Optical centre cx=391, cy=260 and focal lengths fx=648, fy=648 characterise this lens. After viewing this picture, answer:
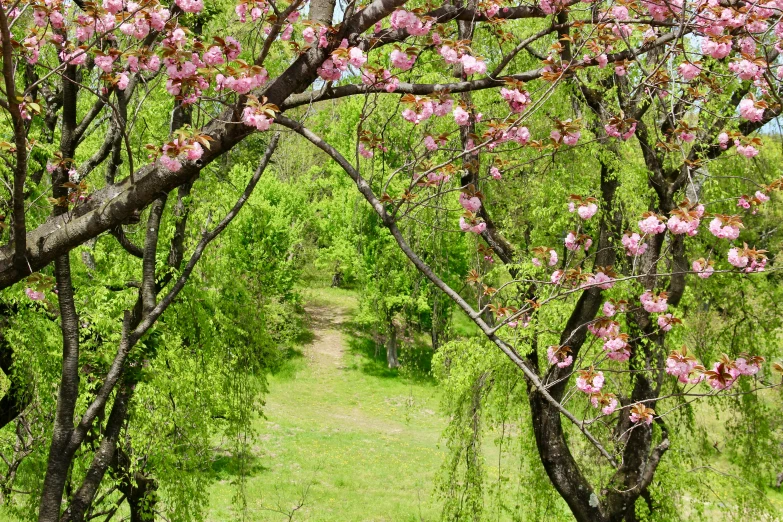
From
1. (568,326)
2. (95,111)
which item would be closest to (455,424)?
(568,326)

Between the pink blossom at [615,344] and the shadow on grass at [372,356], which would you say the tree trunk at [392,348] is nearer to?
the shadow on grass at [372,356]

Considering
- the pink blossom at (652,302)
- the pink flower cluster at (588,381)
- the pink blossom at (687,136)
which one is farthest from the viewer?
the pink blossom at (652,302)

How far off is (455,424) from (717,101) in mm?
4360

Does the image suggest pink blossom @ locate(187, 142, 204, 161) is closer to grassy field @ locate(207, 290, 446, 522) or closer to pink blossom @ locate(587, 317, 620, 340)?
pink blossom @ locate(587, 317, 620, 340)

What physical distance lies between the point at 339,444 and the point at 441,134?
16233 mm

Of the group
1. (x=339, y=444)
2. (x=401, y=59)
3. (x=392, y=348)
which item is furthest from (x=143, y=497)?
(x=392, y=348)

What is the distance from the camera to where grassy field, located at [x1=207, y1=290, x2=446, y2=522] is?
1414 centimetres

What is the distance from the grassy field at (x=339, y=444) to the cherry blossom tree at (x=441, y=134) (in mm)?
4707

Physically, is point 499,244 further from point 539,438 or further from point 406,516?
point 406,516

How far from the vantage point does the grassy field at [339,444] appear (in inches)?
557

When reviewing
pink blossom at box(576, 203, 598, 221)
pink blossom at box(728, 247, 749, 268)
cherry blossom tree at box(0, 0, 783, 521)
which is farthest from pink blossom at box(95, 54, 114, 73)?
pink blossom at box(728, 247, 749, 268)

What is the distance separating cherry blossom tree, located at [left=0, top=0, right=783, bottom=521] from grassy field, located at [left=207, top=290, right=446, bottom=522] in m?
4.71

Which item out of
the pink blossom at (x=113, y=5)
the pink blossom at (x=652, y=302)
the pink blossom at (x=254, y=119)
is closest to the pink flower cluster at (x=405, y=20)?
the pink blossom at (x=254, y=119)

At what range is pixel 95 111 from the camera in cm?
473
